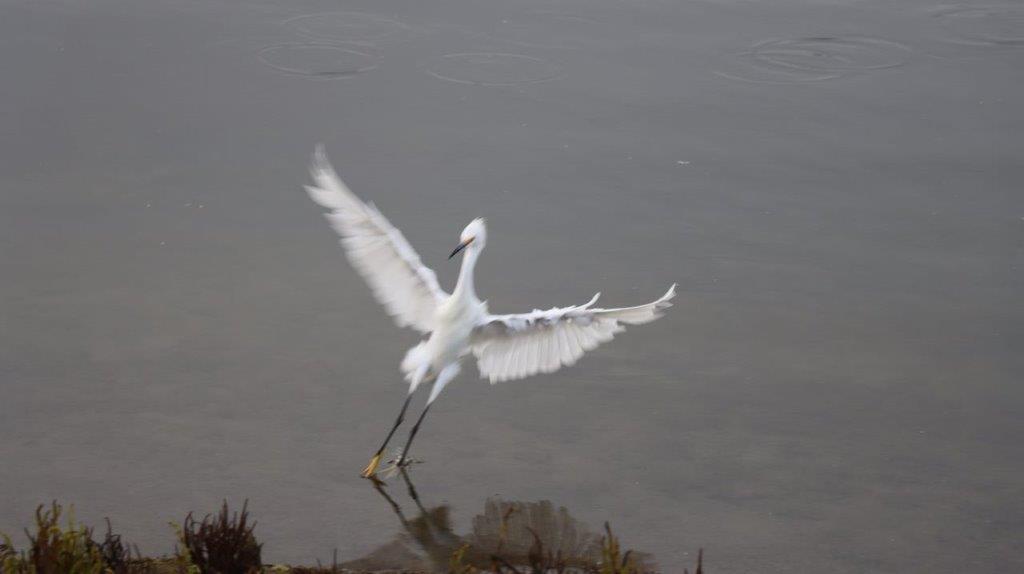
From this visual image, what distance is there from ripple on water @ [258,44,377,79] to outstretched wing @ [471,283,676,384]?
16.9 ft

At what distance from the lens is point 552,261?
28.3 feet

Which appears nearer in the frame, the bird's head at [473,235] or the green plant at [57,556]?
the green plant at [57,556]

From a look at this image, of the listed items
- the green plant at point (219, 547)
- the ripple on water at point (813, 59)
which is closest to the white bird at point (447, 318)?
the green plant at point (219, 547)

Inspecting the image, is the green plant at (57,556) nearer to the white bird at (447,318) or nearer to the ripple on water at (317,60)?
the white bird at (447,318)

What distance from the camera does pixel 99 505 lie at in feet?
19.5

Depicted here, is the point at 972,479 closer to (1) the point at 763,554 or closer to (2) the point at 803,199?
(1) the point at 763,554

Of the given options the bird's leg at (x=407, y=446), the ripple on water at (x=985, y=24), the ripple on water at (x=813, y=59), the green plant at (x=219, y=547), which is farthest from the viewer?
the ripple on water at (x=985, y=24)

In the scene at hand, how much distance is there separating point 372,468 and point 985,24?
961cm

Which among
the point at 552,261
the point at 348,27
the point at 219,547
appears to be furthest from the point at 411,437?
the point at 348,27

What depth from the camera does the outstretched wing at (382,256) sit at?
665cm

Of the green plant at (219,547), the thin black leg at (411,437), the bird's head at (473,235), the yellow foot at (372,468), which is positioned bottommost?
the green plant at (219,547)

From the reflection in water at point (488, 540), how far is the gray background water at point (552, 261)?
10 cm

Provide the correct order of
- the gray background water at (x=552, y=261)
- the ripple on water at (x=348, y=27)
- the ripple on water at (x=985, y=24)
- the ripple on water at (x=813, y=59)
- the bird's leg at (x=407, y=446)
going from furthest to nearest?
the ripple on water at (x=985, y=24)
the ripple on water at (x=348, y=27)
the ripple on water at (x=813, y=59)
the bird's leg at (x=407, y=446)
the gray background water at (x=552, y=261)

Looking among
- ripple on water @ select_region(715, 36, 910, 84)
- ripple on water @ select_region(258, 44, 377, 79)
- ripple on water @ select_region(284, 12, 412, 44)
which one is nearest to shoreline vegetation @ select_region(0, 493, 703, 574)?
ripple on water @ select_region(258, 44, 377, 79)
